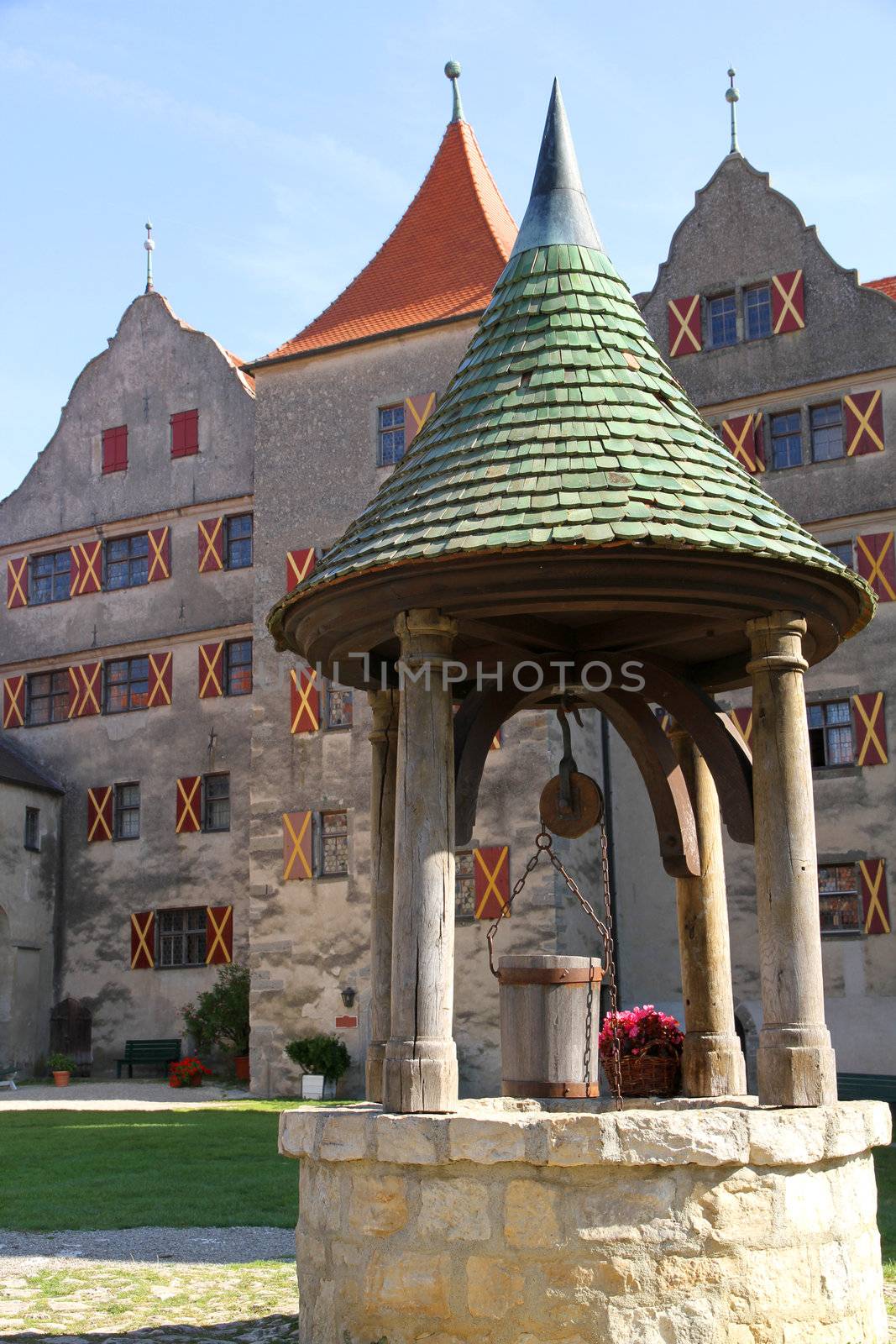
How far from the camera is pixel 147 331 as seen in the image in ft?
94.0

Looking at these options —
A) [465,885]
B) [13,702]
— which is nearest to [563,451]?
[465,885]

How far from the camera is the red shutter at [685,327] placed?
22.5 meters

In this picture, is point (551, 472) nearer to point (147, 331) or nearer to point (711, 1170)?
point (711, 1170)

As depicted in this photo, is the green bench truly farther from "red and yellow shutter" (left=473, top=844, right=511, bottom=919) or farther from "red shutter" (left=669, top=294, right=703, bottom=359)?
"red shutter" (left=669, top=294, right=703, bottom=359)

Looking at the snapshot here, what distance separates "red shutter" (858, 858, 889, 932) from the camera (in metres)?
20.1

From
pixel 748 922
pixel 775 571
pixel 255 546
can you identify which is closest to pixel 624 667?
pixel 775 571

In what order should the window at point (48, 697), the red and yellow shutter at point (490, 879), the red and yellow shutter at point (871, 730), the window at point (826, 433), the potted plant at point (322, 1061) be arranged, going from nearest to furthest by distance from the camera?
the red and yellow shutter at point (871, 730)
the window at point (826, 433)
the red and yellow shutter at point (490, 879)
the potted plant at point (322, 1061)
the window at point (48, 697)

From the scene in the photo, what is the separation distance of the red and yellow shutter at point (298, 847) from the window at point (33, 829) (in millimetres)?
5437

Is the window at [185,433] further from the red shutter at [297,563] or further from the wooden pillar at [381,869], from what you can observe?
the wooden pillar at [381,869]

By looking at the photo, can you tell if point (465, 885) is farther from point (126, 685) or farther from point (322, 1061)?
point (126, 685)

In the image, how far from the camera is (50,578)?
93.4 feet

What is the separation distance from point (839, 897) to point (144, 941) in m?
11.4

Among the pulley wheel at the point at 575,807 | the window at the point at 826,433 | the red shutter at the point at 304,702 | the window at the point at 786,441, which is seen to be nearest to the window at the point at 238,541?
the red shutter at the point at 304,702

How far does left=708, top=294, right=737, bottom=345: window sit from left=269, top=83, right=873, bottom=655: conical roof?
49.8 feet
